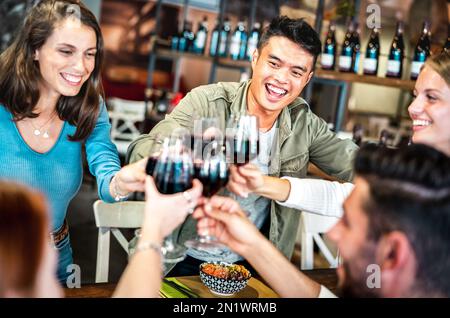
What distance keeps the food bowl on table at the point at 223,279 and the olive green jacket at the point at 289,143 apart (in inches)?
16.7

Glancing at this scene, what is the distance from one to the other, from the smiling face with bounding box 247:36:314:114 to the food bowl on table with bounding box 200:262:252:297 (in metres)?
0.71

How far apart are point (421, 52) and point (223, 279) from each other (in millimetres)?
2274

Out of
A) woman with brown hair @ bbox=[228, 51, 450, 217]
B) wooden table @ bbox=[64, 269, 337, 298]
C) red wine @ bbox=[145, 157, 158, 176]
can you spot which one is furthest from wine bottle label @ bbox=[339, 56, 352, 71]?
red wine @ bbox=[145, 157, 158, 176]

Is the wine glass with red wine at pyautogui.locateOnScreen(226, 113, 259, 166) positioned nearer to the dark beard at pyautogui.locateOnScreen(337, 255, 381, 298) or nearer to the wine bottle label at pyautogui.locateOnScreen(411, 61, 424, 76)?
the dark beard at pyautogui.locateOnScreen(337, 255, 381, 298)

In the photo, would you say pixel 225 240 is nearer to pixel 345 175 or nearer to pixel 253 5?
pixel 345 175

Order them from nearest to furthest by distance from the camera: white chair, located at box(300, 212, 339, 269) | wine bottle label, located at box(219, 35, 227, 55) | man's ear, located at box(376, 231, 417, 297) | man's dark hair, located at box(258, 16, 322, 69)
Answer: man's ear, located at box(376, 231, 417, 297), man's dark hair, located at box(258, 16, 322, 69), white chair, located at box(300, 212, 339, 269), wine bottle label, located at box(219, 35, 227, 55)

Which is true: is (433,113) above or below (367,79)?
below

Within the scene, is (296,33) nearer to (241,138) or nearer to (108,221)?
(241,138)

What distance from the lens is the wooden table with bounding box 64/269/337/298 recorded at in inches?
57.6

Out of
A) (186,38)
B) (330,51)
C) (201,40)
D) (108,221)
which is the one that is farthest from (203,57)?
(108,221)

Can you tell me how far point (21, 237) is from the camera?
2.73ft

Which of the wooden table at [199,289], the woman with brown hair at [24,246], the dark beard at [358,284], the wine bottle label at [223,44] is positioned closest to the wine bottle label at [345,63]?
the wine bottle label at [223,44]

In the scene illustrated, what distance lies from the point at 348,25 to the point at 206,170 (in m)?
2.71
